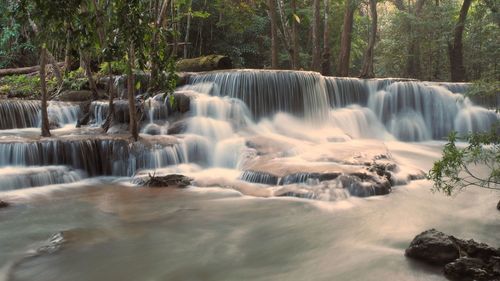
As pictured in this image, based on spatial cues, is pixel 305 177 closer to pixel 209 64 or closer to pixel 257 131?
pixel 257 131

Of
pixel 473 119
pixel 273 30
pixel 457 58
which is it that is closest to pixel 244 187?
pixel 473 119

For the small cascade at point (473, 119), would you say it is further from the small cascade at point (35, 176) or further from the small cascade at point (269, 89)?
the small cascade at point (35, 176)

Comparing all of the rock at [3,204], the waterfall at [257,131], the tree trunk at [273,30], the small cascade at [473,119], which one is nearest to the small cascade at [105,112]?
the waterfall at [257,131]

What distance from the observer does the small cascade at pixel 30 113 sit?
545 inches

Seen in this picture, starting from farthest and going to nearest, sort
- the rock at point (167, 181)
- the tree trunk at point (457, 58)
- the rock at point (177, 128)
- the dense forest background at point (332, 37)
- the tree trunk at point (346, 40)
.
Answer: the tree trunk at point (346, 40)
the tree trunk at point (457, 58)
the dense forest background at point (332, 37)
the rock at point (177, 128)
the rock at point (167, 181)

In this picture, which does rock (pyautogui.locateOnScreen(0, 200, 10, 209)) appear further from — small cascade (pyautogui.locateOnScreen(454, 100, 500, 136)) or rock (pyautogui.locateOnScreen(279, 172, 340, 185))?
small cascade (pyautogui.locateOnScreen(454, 100, 500, 136))

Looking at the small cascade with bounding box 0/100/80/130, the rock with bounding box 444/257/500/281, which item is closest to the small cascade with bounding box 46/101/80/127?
the small cascade with bounding box 0/100/80/130

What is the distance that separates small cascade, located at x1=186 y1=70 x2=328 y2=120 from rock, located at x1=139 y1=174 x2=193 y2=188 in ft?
18.5

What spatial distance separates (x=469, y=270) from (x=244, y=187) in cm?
533

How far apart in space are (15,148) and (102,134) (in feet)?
7.84

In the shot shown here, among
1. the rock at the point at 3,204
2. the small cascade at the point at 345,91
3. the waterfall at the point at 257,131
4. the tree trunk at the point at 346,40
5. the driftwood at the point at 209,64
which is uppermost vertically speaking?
the tree trunk at the point at 346,40

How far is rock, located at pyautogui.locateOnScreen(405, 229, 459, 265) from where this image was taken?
17.2 ft

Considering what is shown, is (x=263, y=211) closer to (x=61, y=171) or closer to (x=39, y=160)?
(x=61, y=171)

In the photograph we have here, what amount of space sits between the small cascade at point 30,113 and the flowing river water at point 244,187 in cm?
4
